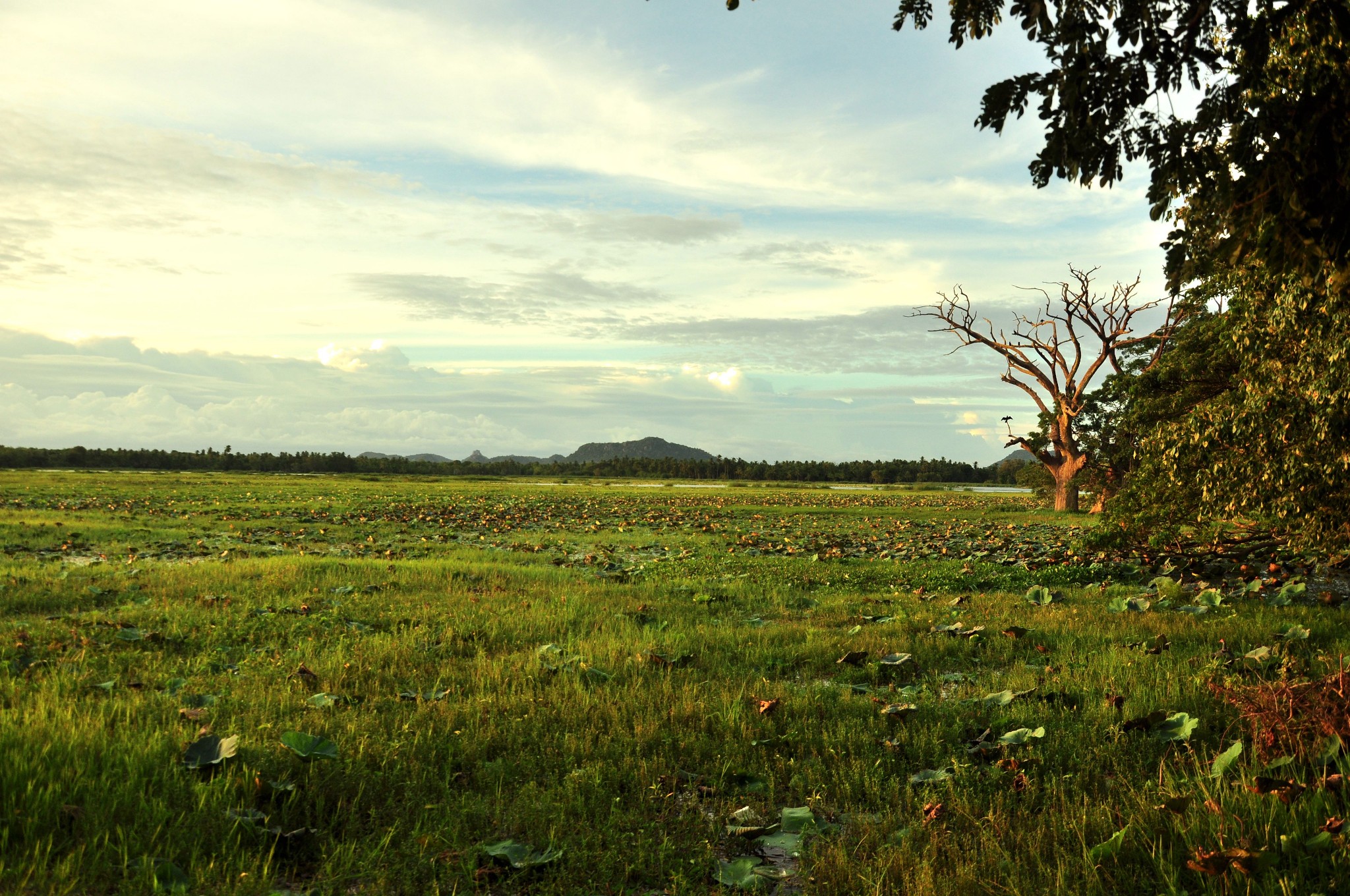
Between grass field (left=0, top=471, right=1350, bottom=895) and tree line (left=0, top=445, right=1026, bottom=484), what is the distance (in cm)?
10800

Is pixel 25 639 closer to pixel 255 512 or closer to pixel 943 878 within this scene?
pixel 943 878

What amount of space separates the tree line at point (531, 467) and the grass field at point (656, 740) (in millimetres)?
108000

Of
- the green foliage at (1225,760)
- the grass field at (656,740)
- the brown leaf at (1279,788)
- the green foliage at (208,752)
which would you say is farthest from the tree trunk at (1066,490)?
the green foliage at (208,752)

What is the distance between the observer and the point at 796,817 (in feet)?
12.9

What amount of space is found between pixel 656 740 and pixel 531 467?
466ft

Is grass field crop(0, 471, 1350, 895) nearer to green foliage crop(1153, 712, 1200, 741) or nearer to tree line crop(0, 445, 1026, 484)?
green foliage crop(1153, 712, 1200, 741)

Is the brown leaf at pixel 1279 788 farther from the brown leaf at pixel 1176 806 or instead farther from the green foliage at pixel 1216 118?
the green foliage at pixel 1216 118

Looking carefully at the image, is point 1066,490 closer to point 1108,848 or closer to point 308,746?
point 1108,848

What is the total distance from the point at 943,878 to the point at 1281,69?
9719 mm

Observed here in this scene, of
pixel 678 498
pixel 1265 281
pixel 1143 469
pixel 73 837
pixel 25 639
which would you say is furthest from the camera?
pixel 678 498

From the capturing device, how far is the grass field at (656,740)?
11.7 feet

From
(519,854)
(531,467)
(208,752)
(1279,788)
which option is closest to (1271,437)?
(1279,788)

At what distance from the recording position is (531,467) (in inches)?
5684

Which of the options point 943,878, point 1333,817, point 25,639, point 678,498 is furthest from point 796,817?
point 678,498
